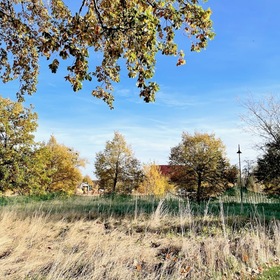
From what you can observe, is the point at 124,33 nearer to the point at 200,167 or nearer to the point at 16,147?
the point at 16,147

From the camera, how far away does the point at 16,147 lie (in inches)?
644

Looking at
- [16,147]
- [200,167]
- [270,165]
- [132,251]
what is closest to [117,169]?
[200,167]

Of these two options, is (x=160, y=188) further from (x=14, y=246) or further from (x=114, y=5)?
(x=114, y=5)

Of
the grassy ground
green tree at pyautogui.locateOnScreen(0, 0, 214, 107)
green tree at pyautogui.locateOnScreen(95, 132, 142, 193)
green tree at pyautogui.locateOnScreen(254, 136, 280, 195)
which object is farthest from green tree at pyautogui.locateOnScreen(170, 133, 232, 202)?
green tree at pyautogui.locateOnScreen(0, 0, 214, 107)

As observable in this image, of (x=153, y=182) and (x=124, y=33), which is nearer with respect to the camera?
(x=124, y=33)

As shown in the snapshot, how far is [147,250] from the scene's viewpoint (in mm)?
5730

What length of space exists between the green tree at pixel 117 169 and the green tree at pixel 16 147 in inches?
441

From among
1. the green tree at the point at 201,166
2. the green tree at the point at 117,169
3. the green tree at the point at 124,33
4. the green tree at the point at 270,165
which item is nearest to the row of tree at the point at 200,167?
the green tree at the point at 201,166

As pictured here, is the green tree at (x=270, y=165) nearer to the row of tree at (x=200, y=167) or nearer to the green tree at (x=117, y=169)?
the row of tree at (x=200, y=167)

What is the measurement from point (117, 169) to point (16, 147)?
12.5 meters

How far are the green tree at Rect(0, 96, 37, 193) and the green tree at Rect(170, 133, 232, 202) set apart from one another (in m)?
10.7

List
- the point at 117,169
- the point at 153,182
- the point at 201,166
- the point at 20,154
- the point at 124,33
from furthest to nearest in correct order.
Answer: the point at 153,182 < the point at 117,169 < the point at 201,166 < the point at 20,154 < the point at 124,33

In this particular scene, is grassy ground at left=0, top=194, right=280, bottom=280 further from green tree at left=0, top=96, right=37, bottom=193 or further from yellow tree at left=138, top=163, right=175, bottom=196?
yellow tree at left=138, top=163, right=175, bottom=196

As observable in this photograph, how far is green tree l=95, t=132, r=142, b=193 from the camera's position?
90.4 feet
